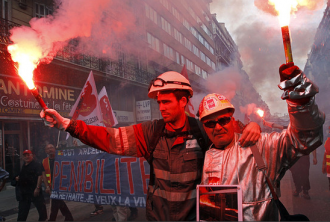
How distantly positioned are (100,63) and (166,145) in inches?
446

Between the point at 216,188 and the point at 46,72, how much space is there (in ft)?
35.1

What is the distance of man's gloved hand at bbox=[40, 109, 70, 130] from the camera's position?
1.87 metres

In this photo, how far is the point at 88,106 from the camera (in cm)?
619

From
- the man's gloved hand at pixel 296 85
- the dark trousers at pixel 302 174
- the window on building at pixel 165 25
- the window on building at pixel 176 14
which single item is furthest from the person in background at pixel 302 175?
the window on building at pixel 165 25

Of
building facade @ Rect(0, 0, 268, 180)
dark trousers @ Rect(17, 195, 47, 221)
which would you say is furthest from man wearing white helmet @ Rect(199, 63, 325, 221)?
building facade @ Rect(0, 0, 268, 180)

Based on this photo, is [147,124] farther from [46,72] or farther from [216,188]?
[46,72]

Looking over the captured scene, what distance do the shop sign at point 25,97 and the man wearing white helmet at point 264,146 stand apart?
9.55 metres

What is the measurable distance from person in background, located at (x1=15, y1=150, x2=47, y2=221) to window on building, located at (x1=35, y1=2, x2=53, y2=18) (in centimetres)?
817

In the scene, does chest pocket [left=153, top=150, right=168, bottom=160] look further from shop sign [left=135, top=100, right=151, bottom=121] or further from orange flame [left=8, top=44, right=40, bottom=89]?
shop sign [left=135, top=100, right=151, bottom=121]

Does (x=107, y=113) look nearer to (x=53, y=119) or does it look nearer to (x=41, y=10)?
(x=53, y=119)

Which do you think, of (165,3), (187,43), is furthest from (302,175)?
(187,43)

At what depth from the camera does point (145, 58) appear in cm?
1579

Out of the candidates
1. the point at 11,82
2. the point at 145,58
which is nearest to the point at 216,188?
the point at 11,82

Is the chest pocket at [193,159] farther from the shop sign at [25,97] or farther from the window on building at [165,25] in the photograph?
the window on building at [165,25]
